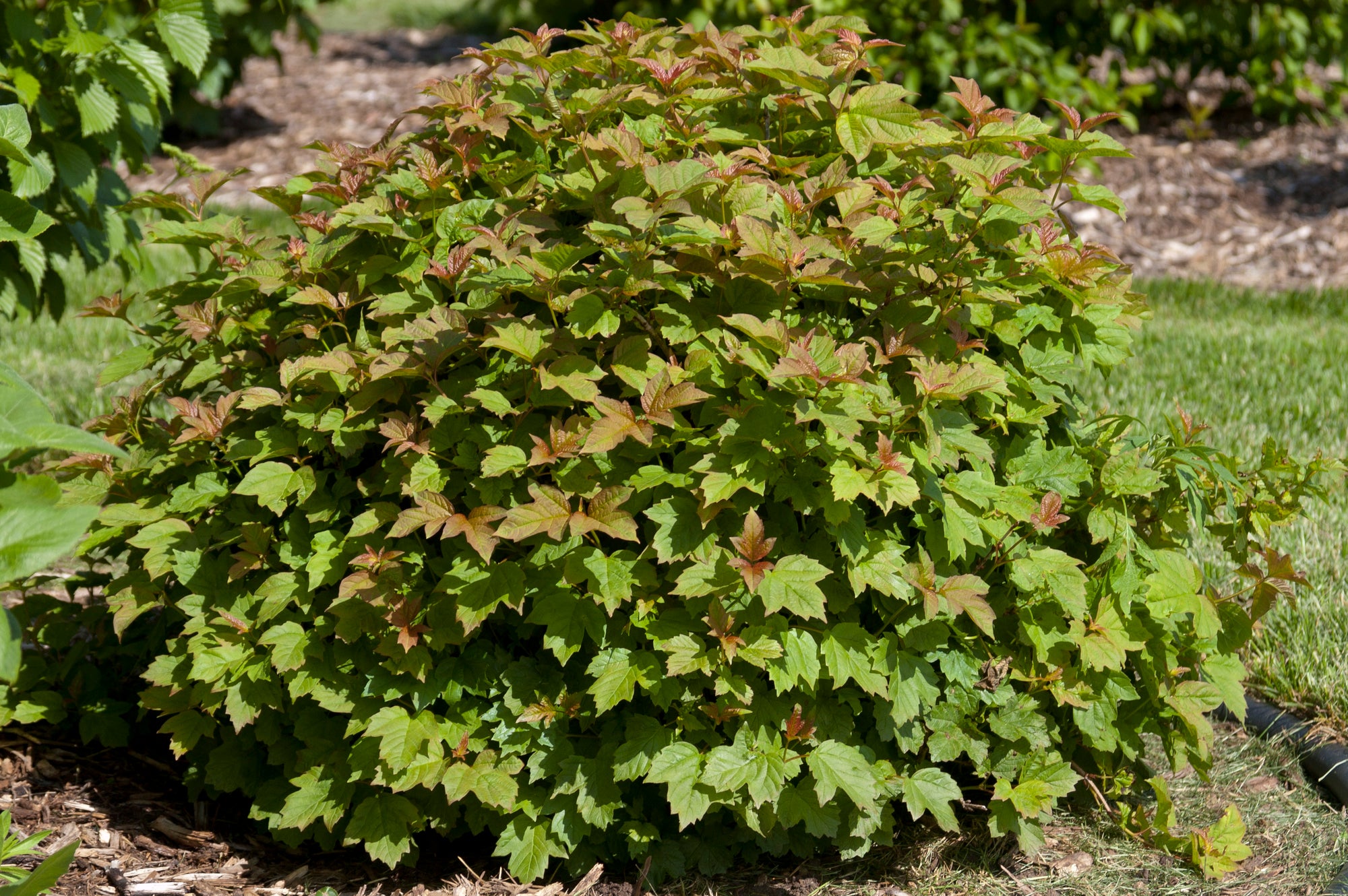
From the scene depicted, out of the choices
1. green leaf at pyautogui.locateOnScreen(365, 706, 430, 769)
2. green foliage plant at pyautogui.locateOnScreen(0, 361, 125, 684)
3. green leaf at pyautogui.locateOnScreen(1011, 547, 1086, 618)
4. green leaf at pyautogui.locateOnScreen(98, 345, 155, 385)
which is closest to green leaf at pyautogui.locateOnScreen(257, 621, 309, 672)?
green leaf at pyautogui.locateOnScreen(365, 706, 430, 769)

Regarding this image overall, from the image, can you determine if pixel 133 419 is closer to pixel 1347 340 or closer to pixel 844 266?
pixel 844 266

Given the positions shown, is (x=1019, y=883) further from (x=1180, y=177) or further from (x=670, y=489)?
(x=1180, y=177)

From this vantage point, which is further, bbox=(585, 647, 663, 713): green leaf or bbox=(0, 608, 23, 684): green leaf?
bbox=(585, 647, 663, 713): green leaf

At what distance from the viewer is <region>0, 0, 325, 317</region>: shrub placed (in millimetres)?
3301

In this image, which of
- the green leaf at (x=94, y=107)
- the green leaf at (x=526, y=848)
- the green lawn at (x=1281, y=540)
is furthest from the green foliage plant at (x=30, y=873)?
the green leaf at (x=94, y=107)

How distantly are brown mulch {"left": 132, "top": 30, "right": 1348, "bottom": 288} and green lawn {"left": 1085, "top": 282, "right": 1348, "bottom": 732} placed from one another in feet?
2.34

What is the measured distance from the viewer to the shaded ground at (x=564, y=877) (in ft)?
7.59

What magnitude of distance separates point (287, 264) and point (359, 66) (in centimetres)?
902

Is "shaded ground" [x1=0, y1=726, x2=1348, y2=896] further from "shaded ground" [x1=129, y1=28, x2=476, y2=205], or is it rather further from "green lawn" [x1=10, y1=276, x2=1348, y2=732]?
"shaded ground" [x1=129, y1=28, x2=476, y2=205]

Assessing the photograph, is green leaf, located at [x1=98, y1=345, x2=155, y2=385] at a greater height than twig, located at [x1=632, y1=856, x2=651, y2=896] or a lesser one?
greater

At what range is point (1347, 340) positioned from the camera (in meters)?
5.44

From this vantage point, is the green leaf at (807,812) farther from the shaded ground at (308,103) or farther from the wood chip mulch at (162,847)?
the shaded ground at (308,103)

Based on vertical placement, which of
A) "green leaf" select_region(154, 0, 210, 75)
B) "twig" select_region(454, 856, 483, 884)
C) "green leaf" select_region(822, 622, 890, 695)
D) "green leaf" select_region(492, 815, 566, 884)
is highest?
"green leaf" select_region(154, 0, 210, 75)

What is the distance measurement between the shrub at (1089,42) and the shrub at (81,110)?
4.23 metres
